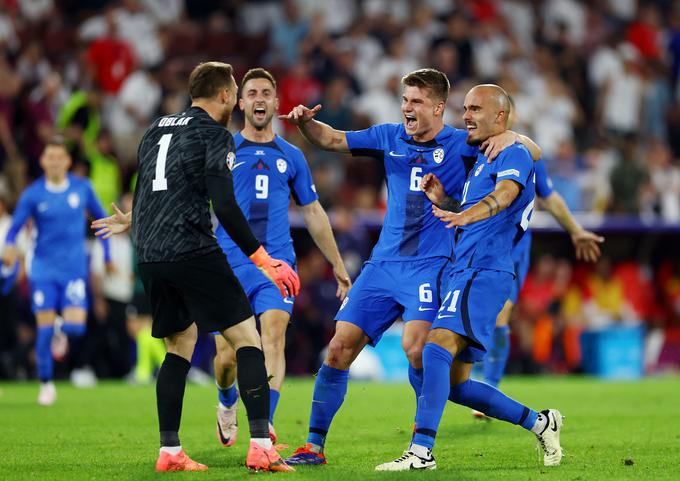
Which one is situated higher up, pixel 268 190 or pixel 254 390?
pixel 268 190

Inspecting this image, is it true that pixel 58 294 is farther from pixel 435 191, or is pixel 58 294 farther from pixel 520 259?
pixel 435 191

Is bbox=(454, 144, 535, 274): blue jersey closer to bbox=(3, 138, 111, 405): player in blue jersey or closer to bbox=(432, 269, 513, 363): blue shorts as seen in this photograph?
bbox=(432, 269, 513, 363): blue shorts

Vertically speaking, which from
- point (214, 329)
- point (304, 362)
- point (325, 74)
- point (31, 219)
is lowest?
point (304, 362)

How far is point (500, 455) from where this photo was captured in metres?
8.19

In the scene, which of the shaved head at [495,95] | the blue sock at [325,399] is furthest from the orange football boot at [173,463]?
the shaved head at [495,95]

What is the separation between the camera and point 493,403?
7.55 metres

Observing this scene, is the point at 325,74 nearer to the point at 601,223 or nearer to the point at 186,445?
the point at 601,223

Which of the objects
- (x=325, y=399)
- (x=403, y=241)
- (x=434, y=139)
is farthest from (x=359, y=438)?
(x=434, y=139)

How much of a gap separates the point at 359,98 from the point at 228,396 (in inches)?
453

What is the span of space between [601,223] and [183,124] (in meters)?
13.3

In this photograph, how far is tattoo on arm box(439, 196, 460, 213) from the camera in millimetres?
8008

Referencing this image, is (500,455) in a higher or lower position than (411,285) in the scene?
lower

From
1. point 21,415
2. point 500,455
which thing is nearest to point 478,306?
point 500,455

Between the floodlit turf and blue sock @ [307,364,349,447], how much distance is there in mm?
227
